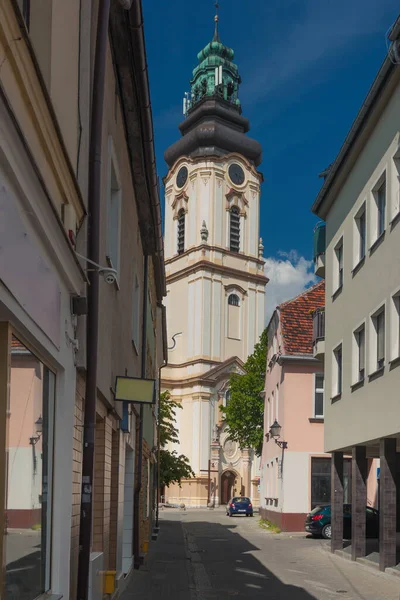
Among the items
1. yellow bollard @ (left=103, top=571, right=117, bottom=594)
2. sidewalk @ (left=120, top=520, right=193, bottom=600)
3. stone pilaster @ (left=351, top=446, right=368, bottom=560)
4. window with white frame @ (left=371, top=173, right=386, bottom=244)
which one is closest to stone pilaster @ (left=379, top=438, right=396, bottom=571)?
stone pilaster @ (left=351, top=446, right=368, bottom=560)

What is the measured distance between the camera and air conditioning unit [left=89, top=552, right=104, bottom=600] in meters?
8.23

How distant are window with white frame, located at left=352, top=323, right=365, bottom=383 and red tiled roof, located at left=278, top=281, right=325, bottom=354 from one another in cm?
1270

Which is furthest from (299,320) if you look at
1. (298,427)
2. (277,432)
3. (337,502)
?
(337,502)

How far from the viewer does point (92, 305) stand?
813 centimetres

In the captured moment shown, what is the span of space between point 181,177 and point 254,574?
65.1m

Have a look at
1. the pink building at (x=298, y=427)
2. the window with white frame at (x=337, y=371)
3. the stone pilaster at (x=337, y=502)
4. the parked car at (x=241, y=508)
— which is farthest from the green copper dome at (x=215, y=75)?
the stone pilaster at (x=337, y=502)

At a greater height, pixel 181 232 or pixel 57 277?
pixel 181 232

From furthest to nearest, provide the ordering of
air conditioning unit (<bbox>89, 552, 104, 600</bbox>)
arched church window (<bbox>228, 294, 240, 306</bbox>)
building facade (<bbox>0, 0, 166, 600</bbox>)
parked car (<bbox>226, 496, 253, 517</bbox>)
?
1. arched church window (<bbox>228, 294, 240, 306</bbox>)
2. parked car (<bbox>226, 496, 253, 517</bbox>)
3. air conditioning unit (<bbox>89, 552, 104, 600</bbox>)
4. building facade (<bbox>0, 0, 166, 600</bbox>)

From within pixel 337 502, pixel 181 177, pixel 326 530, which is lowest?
pixel 326 530

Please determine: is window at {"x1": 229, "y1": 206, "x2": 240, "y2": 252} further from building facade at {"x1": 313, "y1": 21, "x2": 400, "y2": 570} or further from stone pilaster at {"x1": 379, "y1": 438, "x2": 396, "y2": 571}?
stone pilaster at {"x1": 379, "y1": 438, "x2": 396, "y2": 571}

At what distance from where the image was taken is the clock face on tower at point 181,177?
3179 inches

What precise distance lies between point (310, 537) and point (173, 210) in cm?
5452

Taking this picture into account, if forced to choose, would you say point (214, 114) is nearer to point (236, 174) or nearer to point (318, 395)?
point (236, 174)

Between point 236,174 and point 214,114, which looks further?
point 214,114
